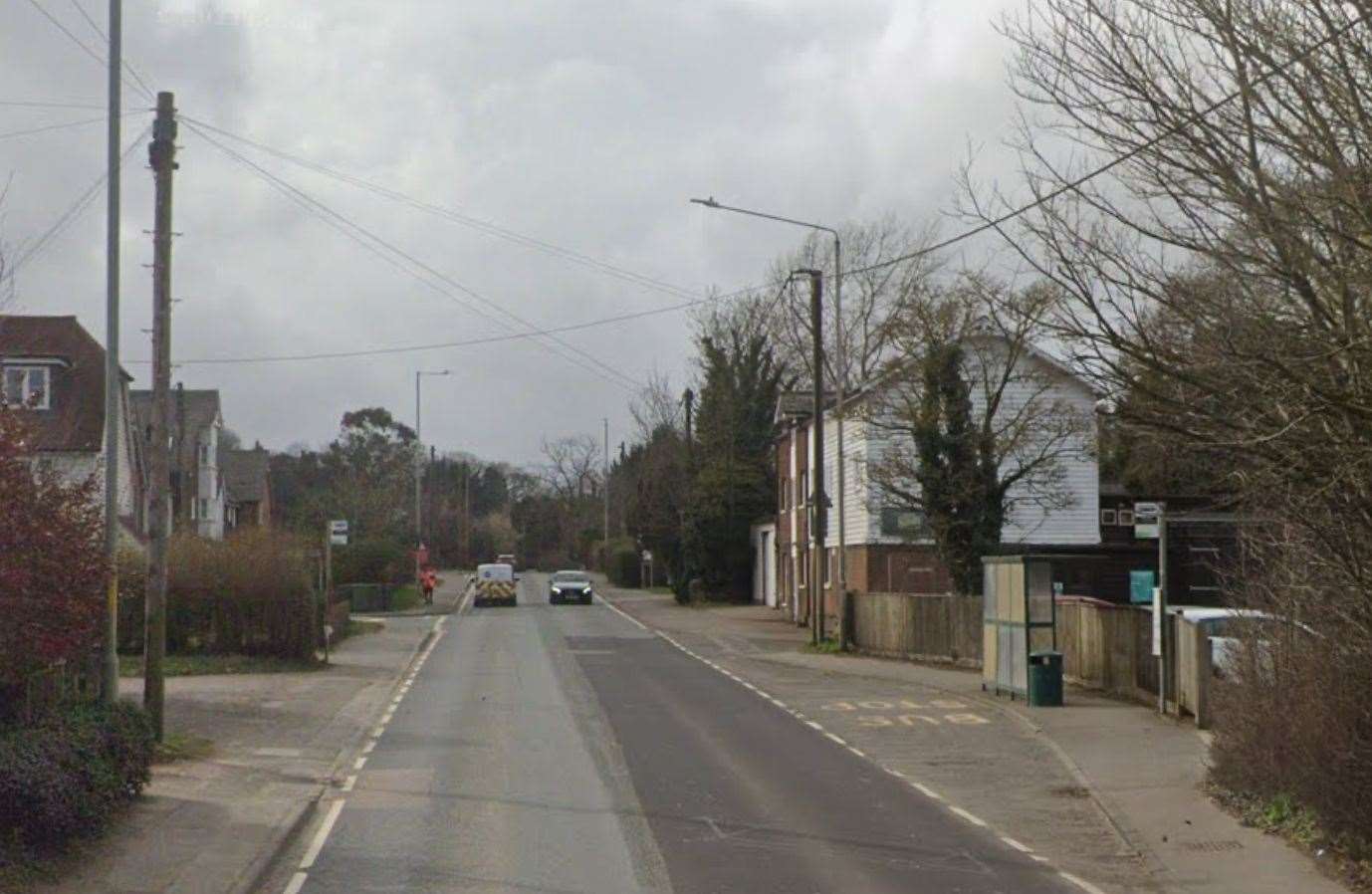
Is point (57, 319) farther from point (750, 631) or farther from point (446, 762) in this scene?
point (446, 762)

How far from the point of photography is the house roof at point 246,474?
3716 inches

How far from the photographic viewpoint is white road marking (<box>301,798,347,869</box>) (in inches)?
518

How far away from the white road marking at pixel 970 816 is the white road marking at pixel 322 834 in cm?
563

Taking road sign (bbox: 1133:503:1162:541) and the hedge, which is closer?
the hedge

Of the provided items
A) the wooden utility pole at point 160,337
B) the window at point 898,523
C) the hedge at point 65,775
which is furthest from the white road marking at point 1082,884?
the window at point 898,523

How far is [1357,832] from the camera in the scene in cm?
1212

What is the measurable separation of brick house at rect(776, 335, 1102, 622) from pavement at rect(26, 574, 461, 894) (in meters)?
15.1

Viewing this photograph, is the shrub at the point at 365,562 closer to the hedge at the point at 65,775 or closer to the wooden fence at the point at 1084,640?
the wooden fence at the point at 1084,640

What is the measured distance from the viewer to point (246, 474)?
315ft

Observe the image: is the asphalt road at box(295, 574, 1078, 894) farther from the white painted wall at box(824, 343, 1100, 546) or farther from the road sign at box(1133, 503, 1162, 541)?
the white painted wall at box(824, 343, 1100, 546)

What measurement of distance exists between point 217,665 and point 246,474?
64.4 meters

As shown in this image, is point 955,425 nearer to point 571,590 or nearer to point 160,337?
point 160,337

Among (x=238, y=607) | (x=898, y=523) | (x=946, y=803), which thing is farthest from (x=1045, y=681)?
(x=898, y=523)

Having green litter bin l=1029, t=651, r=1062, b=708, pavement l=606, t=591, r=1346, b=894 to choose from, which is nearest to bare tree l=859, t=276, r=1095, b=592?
→ pavement l=606, t=591, r=1346, b=894
